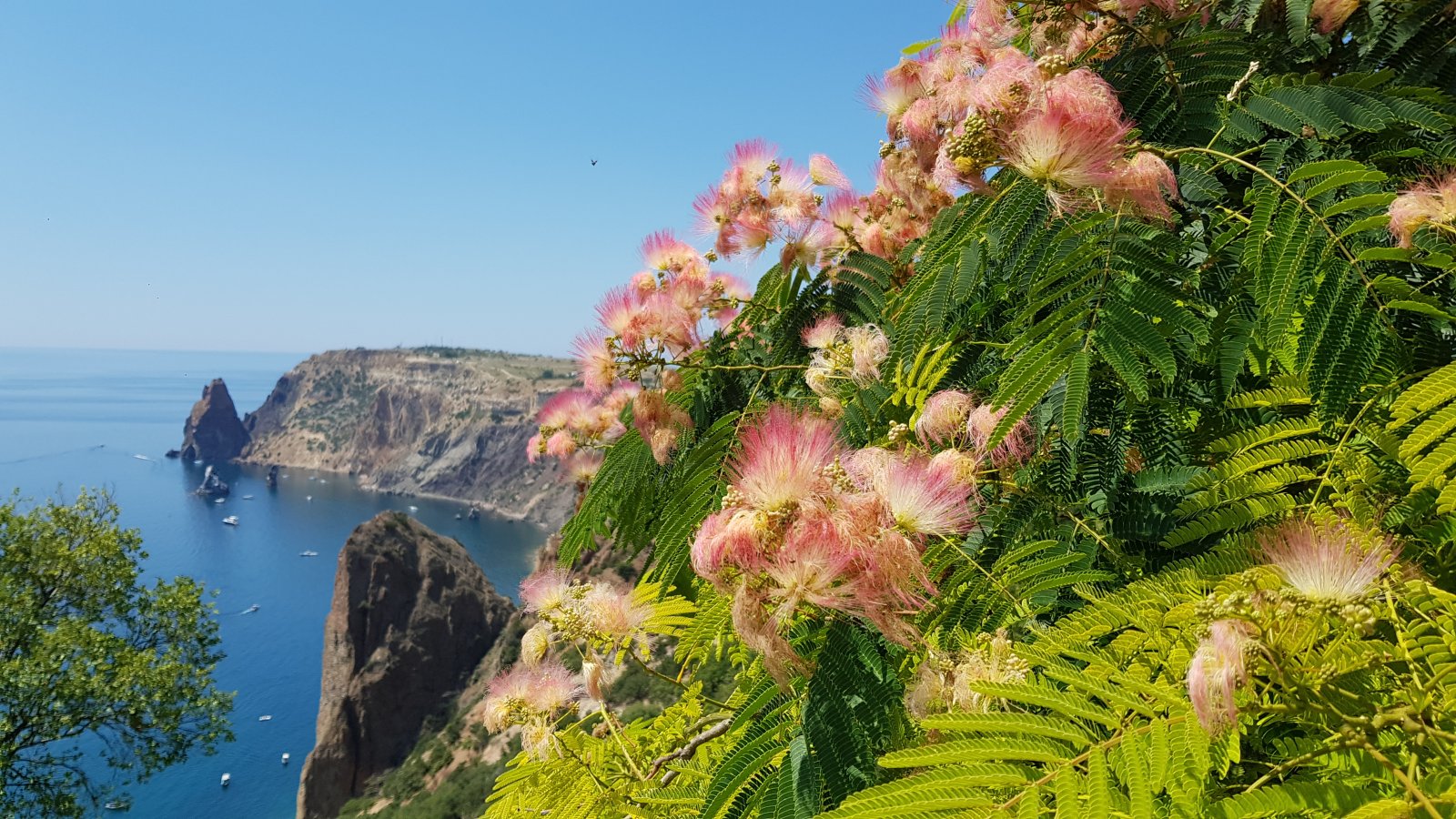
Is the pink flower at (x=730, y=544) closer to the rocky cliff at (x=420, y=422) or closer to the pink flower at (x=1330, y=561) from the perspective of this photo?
the pink flower at (x=1330, y=561)

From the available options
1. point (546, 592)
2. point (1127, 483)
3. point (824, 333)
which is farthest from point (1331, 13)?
point (546, 592)

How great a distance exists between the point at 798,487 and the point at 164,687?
18.2 meters

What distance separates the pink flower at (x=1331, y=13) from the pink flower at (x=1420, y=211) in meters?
0.97

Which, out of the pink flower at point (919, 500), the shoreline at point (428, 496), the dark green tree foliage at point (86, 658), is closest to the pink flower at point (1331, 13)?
the pink flower at point (919, 500)

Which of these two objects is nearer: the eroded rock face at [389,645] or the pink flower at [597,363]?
the pink flower at [597,363]

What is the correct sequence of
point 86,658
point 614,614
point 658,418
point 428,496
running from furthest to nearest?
point 428,496, point 86,658, point 658,418, point 614,614

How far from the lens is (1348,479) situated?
1733 millimetres

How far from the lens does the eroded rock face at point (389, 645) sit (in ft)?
131

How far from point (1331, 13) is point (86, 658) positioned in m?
19.3

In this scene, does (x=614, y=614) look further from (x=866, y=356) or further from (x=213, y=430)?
(x=213, y=430)

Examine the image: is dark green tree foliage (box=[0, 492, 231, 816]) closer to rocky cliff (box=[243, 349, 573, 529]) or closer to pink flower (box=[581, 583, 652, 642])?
pink flower (box=[581, 583, 652, 642])

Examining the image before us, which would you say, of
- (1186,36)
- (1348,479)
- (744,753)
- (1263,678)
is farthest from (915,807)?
(1186,36)

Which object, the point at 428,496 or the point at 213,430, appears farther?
the point at 213,430

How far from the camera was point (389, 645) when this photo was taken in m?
45.0
